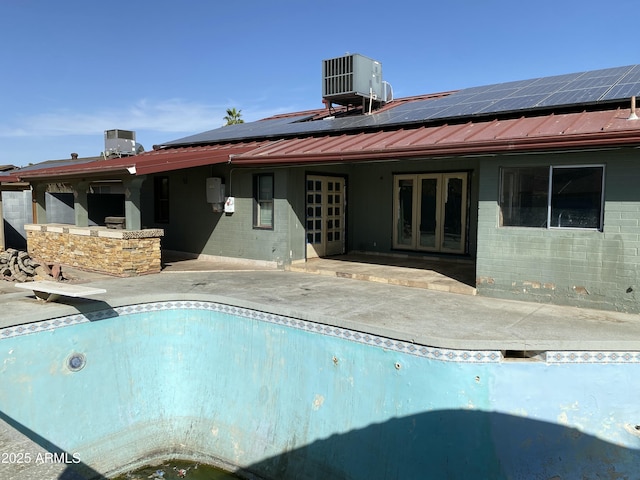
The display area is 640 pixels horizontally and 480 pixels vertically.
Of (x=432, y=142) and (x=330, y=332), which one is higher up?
(x=432, y=142)

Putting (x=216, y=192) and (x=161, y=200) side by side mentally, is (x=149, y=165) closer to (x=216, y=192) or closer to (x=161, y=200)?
(x=216, y=192)

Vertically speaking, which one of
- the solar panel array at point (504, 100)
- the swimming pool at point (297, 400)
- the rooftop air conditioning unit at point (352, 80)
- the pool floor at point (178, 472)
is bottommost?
the pool floor at point (178, 472)

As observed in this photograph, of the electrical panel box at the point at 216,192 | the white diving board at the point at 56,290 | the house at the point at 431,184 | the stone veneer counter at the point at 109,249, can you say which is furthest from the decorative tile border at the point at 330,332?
the electrical panel box at the point at 216,192

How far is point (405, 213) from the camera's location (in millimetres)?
11680

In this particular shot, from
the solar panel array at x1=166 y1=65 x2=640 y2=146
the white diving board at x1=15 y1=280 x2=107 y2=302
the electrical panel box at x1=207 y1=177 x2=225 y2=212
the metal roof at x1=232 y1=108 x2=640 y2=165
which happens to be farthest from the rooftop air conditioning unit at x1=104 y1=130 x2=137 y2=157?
the white diving board at x1=15 y1=280 x2=107 y2=302

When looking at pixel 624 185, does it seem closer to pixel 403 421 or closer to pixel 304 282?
pixel 403 421

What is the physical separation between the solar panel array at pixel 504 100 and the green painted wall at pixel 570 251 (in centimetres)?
159

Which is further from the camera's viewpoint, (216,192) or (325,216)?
(325,216)

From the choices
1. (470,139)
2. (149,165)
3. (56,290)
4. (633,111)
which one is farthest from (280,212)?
(633,111)

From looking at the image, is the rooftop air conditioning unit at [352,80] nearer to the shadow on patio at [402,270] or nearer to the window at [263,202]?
the window at [263,202]

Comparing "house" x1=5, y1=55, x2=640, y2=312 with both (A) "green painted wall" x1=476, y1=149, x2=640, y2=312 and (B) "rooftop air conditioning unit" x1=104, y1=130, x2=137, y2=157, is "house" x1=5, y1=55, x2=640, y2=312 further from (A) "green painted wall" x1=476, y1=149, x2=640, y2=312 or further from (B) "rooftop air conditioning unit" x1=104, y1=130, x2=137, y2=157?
(B) "rooftop air conditioning unit" x1=104, y1=130, x2=137, y2=157

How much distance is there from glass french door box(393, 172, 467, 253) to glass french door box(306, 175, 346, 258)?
1511 mm

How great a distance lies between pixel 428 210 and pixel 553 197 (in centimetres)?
449

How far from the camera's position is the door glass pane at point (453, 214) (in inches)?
428
